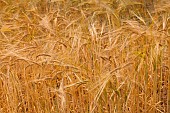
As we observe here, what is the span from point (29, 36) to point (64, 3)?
1226 mm

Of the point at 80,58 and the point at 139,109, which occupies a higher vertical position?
the point at 80,58

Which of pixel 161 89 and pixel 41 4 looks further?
pixel 41 4

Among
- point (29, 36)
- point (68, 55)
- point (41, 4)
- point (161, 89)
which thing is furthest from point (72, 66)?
point (41, 4)

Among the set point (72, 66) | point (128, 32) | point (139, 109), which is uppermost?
point (128, 32)

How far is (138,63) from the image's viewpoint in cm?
133

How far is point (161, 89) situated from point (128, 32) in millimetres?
273

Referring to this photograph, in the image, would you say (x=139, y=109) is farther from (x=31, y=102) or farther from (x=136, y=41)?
(x=31, y=102)

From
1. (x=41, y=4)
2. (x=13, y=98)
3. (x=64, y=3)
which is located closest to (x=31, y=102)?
(x=13, y=98)

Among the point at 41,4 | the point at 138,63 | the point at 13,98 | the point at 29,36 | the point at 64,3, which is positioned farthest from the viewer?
the point at 41,4

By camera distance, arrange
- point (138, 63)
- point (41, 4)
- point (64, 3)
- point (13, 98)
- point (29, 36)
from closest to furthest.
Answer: point (138, 63) < point (13, 98) < point (29, 36) < point (64, 3) < point (41, 4)

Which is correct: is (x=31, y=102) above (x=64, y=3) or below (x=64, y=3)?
below

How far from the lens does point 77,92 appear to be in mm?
1470

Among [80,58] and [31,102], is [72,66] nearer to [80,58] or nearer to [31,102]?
[80,58]

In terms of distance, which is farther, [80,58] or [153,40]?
[80,58]
